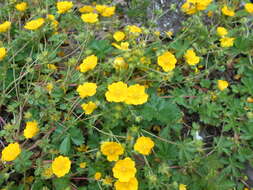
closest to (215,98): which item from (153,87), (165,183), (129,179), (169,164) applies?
(153,87)

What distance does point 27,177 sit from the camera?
1.95 m

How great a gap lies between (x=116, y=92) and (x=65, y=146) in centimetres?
47

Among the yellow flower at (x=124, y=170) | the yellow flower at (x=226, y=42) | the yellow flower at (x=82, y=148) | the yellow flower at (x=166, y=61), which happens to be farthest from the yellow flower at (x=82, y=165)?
the yellow flower at (x=226, y=42)

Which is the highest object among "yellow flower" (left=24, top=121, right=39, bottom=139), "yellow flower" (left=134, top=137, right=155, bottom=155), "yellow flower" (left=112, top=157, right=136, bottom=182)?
"yellow flower" (left=24, top=121, right=39, bottom=139)

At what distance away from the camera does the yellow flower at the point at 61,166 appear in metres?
1.75

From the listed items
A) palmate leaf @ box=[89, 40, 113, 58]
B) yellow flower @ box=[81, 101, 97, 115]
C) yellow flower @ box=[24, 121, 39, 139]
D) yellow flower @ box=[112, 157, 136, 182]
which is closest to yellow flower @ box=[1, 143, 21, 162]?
yellow flower @ box=[24, 121, 39, 139]

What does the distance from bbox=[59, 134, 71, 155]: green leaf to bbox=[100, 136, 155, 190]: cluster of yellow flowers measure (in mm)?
240

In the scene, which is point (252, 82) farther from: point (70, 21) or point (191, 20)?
point (70, 21)

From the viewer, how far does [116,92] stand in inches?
73.3

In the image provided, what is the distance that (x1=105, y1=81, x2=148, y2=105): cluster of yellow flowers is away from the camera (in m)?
1.82

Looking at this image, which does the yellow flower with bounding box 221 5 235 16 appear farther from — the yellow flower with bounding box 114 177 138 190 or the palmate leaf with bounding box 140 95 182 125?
the yellow flower with bounding box 114 177 138 190

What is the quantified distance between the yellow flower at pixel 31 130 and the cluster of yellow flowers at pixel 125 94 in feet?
1.63

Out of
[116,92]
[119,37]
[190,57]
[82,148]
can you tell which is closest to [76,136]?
[82,148]

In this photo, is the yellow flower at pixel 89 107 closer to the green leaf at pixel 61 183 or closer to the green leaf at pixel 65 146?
the green leaf at pixel 65 146
